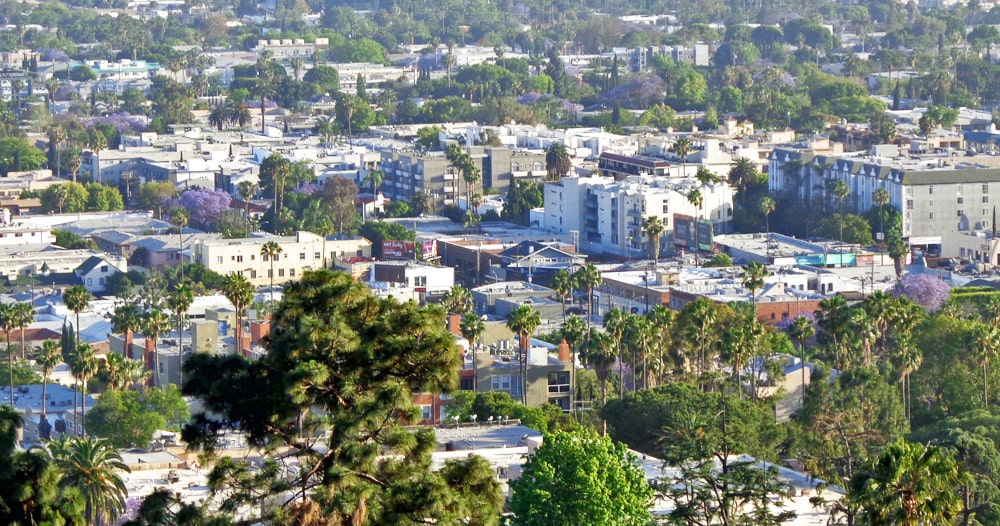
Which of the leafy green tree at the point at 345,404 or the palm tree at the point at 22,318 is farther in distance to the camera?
the palm tree at the point at 22,318

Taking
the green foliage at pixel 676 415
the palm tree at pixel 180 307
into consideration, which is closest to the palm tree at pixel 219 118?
the palm tree at pixel 180 307

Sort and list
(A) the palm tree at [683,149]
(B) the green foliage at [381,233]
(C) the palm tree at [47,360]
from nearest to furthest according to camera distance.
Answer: (C) the palm tree at [47,360], (B) the green foliage at [381,233], (A) the palm tree at [683,149]

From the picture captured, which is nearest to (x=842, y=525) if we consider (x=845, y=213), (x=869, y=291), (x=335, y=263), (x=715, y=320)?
(x=715, y=320)

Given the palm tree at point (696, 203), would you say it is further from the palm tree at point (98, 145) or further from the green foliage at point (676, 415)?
the green foliage at point (676, 415)

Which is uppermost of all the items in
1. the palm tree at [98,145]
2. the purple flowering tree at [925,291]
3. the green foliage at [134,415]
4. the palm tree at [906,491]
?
the palm tree at [906,491]

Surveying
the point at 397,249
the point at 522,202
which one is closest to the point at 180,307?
the point at 397,249

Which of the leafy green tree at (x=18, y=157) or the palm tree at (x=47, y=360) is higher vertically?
the palm tree at (x=47, y=360)
